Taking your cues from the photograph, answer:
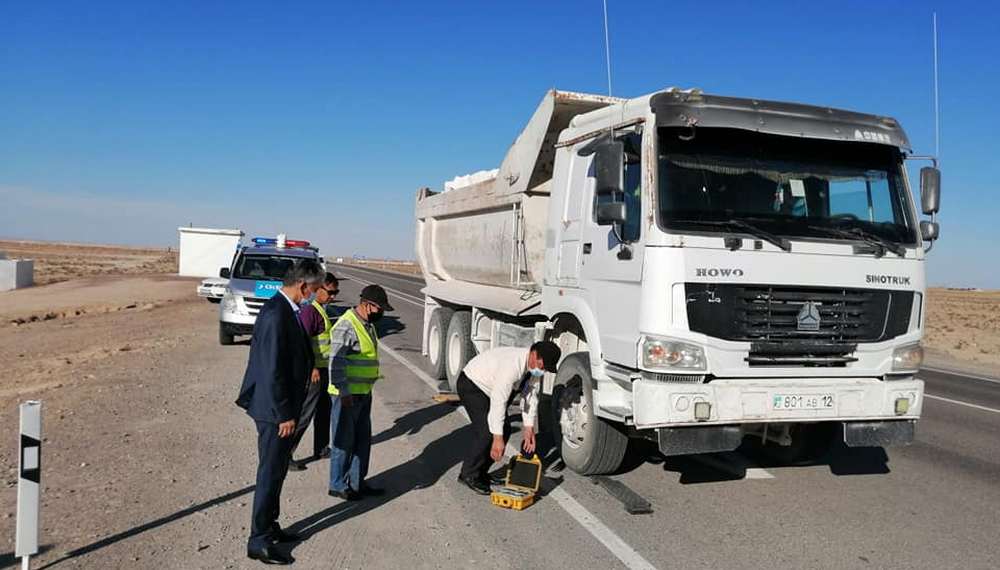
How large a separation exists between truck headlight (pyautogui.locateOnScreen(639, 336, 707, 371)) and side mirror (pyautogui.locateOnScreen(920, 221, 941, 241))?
2348mm

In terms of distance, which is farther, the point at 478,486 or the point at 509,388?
the point at 478,486

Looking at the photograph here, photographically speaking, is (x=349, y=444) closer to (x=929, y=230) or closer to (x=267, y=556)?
(x=267, y=556)

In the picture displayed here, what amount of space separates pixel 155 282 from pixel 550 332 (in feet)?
128

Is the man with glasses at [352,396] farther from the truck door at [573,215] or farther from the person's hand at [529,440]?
the truck door at [573,215]

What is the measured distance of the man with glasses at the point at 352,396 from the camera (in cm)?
610

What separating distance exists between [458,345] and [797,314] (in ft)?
19.6

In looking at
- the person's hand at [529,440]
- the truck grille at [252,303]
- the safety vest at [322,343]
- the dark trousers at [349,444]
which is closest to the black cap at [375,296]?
the dark trousers at [349,444]

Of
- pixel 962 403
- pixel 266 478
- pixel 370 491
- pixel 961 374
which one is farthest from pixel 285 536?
pixel 961 374

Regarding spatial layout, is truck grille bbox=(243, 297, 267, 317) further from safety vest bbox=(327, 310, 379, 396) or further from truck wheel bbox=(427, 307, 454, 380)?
safety vest bbox=(327, 310, 379, 396)

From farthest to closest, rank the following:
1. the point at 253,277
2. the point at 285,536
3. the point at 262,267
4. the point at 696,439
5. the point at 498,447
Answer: the point at 262,267, the point at 253,277, the point at 498,447, the point at 696,439, the point at 285,536

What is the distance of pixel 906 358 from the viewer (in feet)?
20.6

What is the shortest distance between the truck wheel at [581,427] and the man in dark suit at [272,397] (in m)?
2.59

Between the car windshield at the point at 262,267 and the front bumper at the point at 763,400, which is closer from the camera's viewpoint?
the front bumper at the point at 763,400

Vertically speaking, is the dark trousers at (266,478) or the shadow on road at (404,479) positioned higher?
the dark trousers at (266,478)
